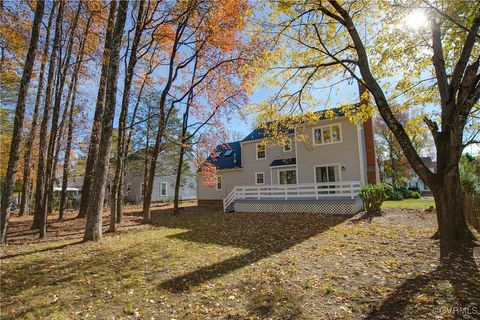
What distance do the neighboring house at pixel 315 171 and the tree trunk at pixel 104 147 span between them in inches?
347

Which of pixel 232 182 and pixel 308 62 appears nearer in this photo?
pixel 308 62

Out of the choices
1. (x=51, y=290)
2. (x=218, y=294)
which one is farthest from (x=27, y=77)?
(x=218, y=294)

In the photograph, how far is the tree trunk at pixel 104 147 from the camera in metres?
8.88

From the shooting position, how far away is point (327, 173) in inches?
728

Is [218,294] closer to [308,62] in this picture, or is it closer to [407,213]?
[308,62]

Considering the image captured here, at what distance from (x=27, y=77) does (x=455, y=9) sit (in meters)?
11.6

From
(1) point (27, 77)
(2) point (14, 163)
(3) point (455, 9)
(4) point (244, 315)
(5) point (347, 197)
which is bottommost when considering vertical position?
(4) point (244, 315)

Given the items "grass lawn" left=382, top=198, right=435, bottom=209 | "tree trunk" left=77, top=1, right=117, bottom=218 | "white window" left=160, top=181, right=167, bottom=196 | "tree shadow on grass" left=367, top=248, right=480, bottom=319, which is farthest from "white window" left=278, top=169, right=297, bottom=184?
"white window" left=160, top=181, right=167, bottom=196

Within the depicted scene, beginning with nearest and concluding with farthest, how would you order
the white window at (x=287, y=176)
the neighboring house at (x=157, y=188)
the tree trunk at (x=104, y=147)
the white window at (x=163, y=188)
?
the tree trunk at (x=104, y=147), the white window at (x=287, y=176), the neighboring house at (x=157, y=188), the white window at (x=163, y=188)

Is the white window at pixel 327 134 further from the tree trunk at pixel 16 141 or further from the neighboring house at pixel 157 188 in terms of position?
the neighboring house at pixel 157 188

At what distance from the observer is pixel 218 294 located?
14.9 feet

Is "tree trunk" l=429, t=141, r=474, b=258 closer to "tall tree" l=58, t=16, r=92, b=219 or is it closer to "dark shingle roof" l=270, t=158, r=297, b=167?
"dark shingle roof" l=270, t=158, r=297, b=167

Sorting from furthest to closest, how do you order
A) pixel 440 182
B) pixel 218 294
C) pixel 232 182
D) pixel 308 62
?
1. pixel 232 182
2. pixel 308 62
3. pixel 440 182
4. pixel 218 294

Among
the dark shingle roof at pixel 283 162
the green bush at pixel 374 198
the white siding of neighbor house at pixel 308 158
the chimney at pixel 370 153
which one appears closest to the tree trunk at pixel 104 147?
the white siding of neighbor house at pixel 308 158
